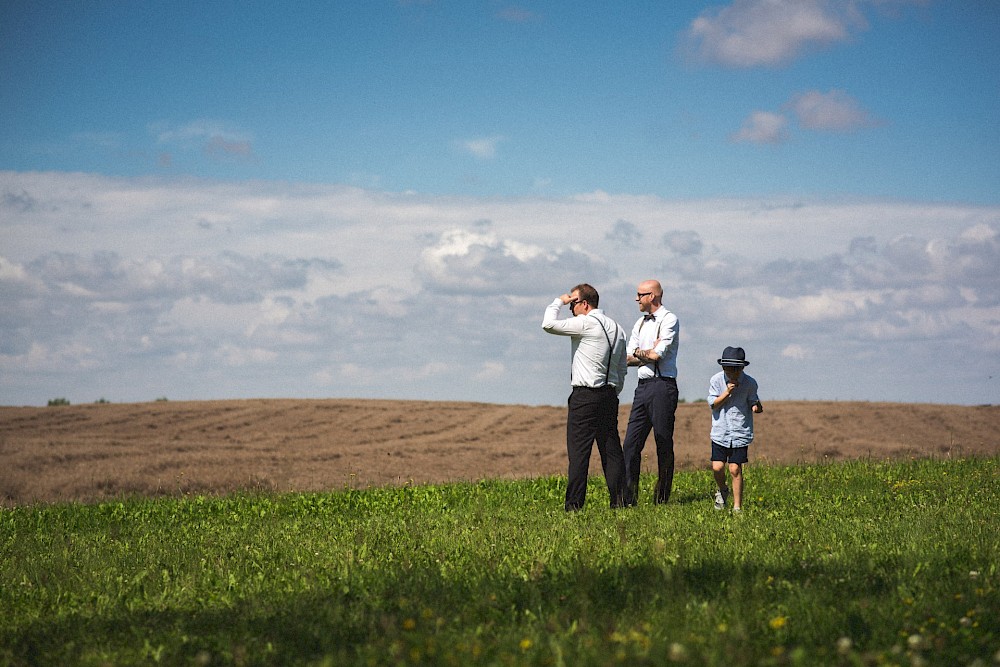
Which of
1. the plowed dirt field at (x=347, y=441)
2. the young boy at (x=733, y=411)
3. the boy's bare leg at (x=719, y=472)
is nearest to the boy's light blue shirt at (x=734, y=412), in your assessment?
the young boy at (x=733, y=411)

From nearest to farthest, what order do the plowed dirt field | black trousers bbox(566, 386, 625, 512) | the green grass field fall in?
the green grass field < black trousers bbox(566, 386, 625, 512) < the plowed dirt field

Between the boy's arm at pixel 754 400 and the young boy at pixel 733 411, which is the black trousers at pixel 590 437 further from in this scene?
the boy's arm at pixel 754 400

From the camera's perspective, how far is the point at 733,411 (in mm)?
9328

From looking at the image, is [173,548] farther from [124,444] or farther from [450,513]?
[124,444]

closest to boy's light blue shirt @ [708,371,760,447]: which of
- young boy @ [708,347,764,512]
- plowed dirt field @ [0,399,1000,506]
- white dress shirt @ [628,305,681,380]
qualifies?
young boy @ [708,347,764,512]

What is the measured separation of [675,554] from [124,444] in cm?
1749

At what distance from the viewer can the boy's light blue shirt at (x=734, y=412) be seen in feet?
30.3

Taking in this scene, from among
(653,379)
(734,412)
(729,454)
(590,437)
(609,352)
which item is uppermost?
(609,352)

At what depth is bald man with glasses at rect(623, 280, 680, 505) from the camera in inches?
392

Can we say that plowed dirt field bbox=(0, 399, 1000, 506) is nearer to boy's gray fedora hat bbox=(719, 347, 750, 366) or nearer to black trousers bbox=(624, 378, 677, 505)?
black trousers bbox=(624, 378, 677, 505)

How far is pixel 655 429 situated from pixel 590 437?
897 millimetres

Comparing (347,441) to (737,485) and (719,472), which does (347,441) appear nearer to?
(719,472)

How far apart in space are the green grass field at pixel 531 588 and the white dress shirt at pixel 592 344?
4.75 ft

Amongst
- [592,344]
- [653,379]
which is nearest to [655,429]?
[653,379]
